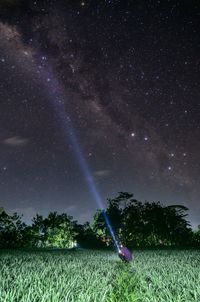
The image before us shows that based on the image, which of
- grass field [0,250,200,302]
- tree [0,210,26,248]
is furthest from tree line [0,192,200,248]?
grass field [0,250,200,302]

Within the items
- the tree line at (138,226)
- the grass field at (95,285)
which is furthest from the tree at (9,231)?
the grass field at (95,285)

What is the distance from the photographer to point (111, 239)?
277 ft

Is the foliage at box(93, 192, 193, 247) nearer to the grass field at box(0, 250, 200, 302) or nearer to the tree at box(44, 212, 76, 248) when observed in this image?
the tree at box(44, 212, 76, 248)

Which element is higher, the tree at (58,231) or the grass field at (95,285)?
the tree at (58,231)

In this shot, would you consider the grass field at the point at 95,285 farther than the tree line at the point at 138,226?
No

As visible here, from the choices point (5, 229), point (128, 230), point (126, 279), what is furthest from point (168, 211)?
point (126, 279)

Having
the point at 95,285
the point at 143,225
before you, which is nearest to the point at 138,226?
the point at 143,225

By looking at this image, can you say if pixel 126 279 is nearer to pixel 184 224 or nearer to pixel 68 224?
pixel 184 224

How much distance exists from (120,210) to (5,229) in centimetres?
2579

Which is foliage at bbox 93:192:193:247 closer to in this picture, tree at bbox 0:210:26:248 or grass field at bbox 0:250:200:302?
tree at bbox 0:210:26:248

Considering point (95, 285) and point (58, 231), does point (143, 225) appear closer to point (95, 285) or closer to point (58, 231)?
point (58, 231)

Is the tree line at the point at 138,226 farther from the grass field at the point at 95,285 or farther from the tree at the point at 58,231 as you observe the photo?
the grass field at the point at 95,285

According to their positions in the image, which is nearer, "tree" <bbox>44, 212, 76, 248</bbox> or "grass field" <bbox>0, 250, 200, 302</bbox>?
"grass field" <bbox>0, 250, 200, 302</bbox>

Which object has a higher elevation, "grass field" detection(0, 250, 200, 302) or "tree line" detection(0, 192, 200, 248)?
"tree line" detection(0, 192, 200, 248)
